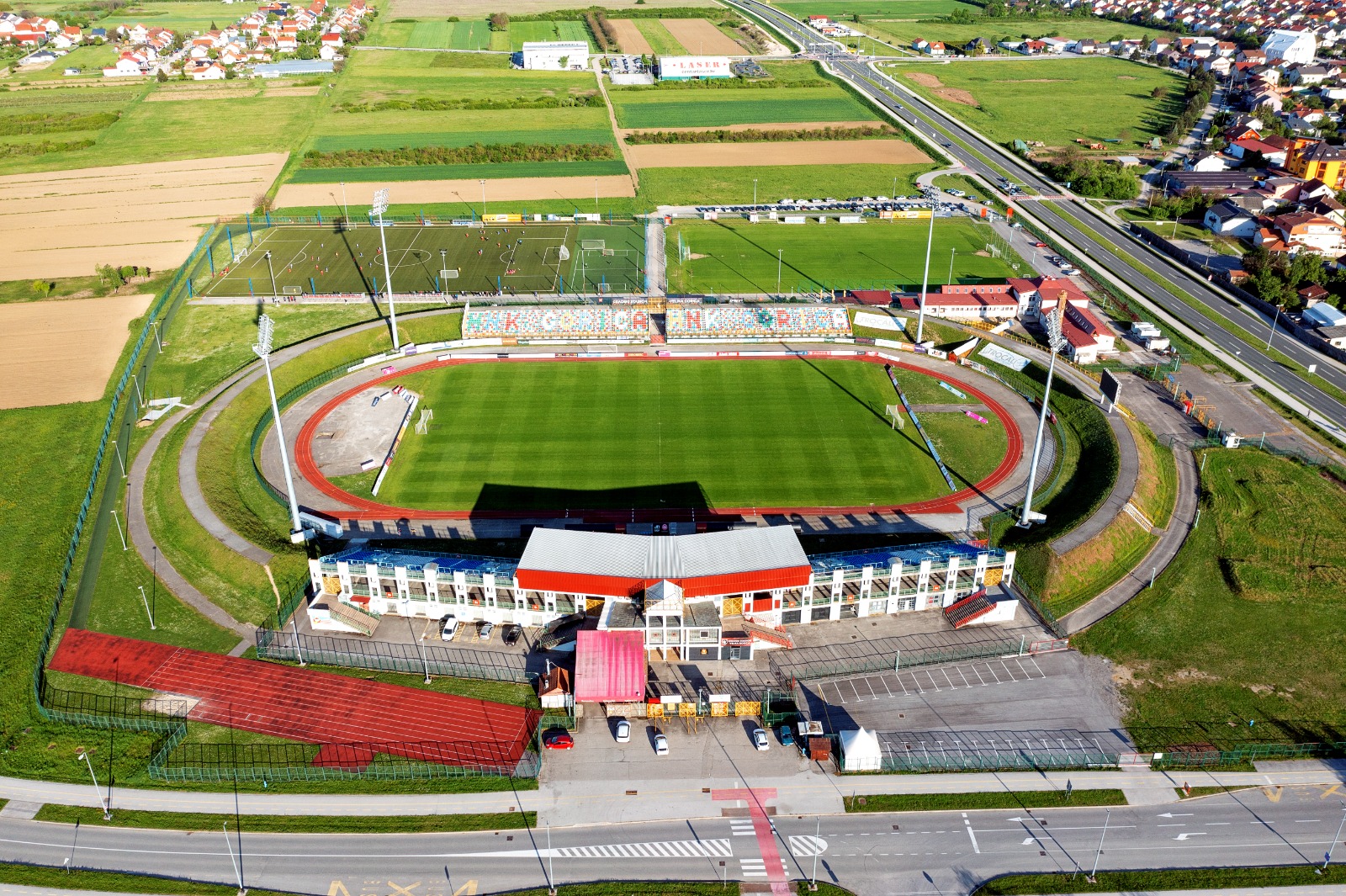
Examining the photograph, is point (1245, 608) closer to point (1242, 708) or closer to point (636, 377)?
point (1242, 708)

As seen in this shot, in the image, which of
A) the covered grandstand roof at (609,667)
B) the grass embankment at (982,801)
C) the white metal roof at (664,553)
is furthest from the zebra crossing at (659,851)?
the white metal roof at (664,553)

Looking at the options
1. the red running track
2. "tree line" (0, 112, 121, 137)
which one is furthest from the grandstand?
"tree line" (0, 112, 121, 137)

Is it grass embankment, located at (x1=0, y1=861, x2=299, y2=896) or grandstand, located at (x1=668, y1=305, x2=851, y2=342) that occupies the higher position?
grandstand, located at (x1=668, y1=305, x2=851, y2=342)

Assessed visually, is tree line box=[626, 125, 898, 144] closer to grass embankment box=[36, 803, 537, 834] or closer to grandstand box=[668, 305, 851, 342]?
grandstand box=[668, 305, 851, 342]

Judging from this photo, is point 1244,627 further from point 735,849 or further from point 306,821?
point 306,821

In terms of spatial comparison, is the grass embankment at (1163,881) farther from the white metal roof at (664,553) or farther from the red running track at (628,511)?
the red running track at (628,511)

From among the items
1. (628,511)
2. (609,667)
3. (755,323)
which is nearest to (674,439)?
(628,511)

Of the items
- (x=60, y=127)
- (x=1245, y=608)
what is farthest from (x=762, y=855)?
(x=60, y=127)

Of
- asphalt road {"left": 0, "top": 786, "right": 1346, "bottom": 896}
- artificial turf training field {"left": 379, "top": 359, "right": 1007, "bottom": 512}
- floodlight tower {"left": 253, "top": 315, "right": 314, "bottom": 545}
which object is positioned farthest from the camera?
artificial turf training field {"left": 379, "top": 359, "right": 1007, "bottom": 512}
